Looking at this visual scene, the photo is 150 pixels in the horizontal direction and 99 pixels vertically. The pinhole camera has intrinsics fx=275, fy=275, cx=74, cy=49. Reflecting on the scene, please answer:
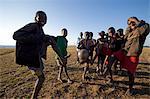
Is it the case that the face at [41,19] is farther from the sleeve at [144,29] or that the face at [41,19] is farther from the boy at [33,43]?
the sleeve at [144,29]

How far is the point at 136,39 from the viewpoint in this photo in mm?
8383

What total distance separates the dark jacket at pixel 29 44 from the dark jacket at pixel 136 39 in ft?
10.3

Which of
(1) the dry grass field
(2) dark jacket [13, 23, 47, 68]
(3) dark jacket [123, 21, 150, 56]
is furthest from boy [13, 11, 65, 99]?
(3) dark jacket [123, 21, 150, 56]

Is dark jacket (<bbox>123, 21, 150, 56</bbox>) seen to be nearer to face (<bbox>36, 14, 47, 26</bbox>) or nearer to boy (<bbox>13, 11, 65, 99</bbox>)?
boy (<bbox>13, 11, 65, 99</bbox>)

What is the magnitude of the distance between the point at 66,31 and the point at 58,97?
2.81 metres

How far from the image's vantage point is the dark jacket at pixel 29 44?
20.5ft

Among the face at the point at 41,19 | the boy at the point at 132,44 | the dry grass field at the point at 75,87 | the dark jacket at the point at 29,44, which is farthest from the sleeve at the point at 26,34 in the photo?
the boy at the point at 132,44

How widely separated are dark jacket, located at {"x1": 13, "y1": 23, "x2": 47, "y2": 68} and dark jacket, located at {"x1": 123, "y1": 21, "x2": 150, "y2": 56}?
3.15 metres

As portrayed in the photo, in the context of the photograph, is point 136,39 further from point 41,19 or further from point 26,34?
point 26,34

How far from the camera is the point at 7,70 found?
1270 centimetres

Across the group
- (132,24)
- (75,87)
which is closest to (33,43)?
(75,87)

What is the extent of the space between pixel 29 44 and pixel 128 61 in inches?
143

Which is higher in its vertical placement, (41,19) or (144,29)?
(41,19)

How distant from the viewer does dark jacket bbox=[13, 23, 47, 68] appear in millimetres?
6262
